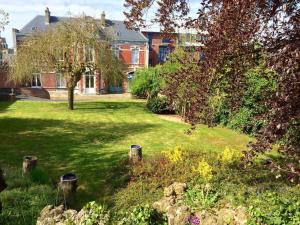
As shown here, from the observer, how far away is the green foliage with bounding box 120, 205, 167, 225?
4883 millimetres

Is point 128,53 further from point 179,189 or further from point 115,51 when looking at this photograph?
point 179,189

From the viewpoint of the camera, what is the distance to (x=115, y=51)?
39.2 meters

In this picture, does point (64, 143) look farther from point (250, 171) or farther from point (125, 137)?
point (250, 171)

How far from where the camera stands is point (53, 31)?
2222cm

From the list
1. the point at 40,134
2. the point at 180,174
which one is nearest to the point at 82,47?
the point at 40,134

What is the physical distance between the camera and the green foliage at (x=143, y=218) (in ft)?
16.0

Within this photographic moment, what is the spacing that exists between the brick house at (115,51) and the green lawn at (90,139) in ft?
52.3

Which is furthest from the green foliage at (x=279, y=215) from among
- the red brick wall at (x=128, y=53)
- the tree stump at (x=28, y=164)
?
the red brick wall at (x=128, y=53)

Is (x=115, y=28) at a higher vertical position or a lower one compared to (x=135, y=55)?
higher

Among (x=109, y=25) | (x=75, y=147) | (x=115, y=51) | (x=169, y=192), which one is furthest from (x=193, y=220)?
(x=109, y=25)

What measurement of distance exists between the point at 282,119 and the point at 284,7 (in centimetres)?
155

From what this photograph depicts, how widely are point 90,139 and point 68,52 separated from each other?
32.6 ft

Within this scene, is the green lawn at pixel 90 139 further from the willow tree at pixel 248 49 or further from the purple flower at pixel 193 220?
the willow tree at pixel 248 49

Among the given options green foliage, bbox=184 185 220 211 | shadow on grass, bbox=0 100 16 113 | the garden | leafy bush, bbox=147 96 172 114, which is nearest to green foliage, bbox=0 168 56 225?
Result: the garden
